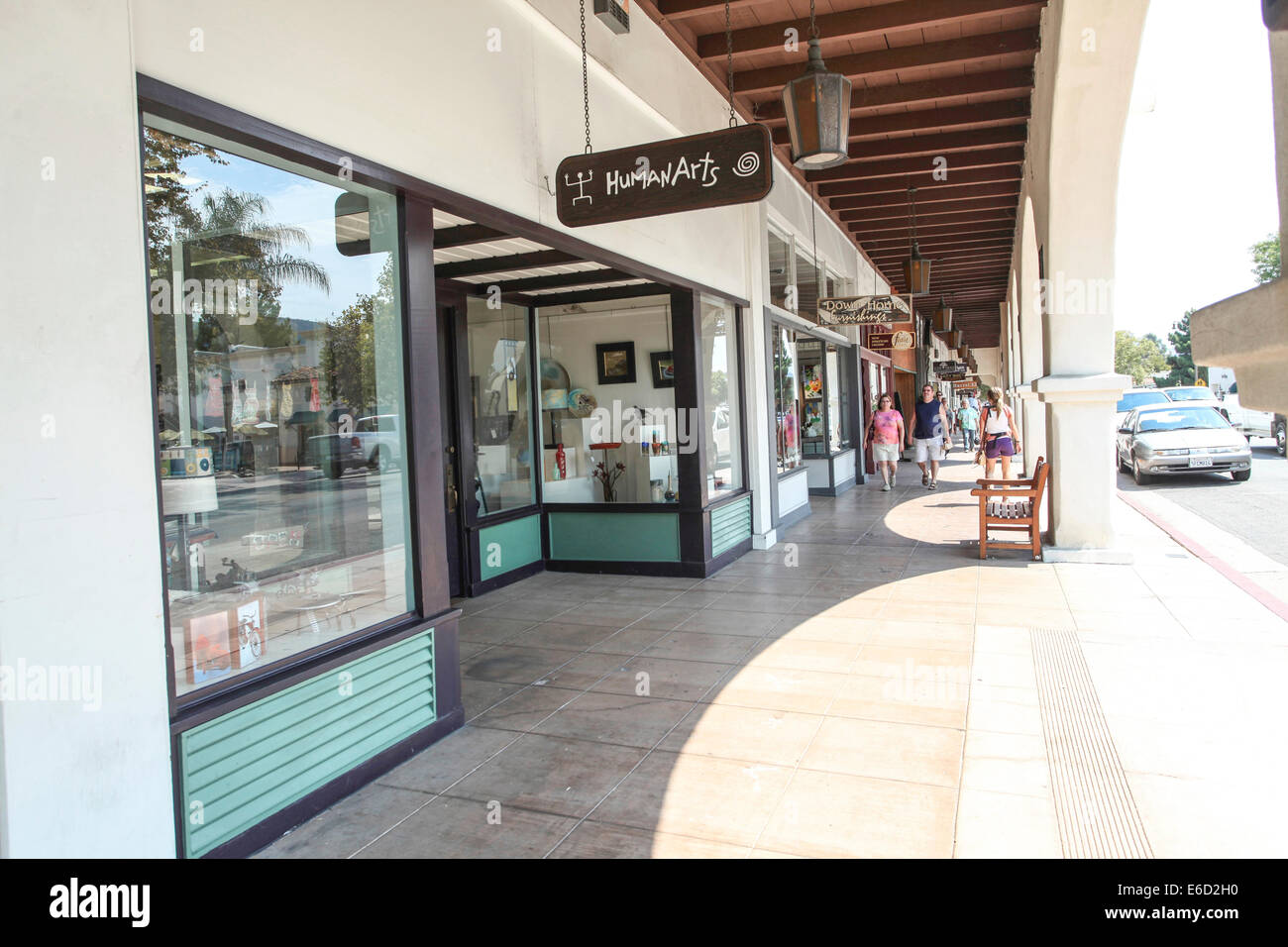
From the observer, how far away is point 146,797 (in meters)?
2.48

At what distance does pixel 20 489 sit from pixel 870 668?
12.9ft

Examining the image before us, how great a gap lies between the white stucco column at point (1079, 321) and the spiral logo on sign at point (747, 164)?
410 centimetres

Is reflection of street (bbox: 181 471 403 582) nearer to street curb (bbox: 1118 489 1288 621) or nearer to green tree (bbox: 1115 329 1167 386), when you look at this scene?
street curb (bbox: 1118 489 1288 621)

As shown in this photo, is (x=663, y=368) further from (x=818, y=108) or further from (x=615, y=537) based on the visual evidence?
(x=818, y=108)

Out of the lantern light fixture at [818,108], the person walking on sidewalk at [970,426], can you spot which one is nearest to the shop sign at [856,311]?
the lantern light fixture at [818,108]

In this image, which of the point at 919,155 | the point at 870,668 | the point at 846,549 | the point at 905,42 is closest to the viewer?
the point at 870,668

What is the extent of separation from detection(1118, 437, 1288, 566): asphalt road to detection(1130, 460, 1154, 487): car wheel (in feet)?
0.37

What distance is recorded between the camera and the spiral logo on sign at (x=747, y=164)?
380 centimetres

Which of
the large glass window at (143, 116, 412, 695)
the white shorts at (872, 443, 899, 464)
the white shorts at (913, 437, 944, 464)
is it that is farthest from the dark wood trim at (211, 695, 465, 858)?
the white shorts at (913, 437, 944, 464)

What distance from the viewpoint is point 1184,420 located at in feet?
45.2

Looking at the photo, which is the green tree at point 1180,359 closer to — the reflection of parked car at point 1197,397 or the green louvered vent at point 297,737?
the reflection of parked car at point 1197,397

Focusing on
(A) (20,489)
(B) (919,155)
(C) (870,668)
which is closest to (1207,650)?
(C) (870,668)

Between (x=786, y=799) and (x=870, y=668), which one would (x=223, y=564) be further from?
(x=870, y=668)
